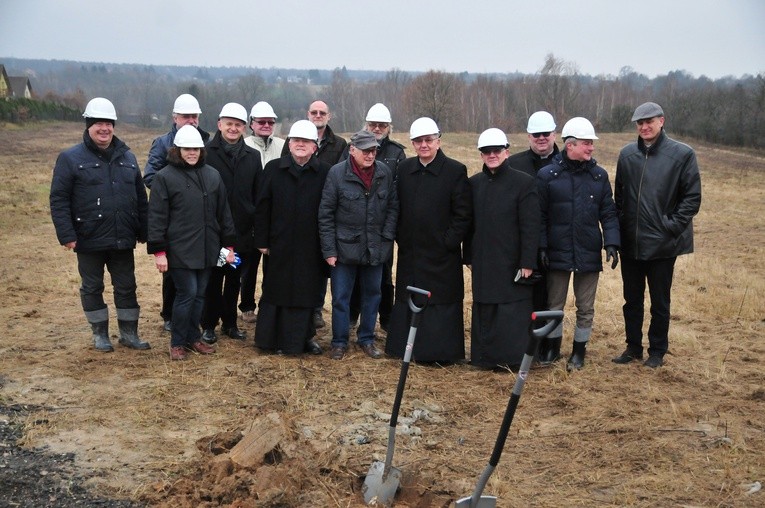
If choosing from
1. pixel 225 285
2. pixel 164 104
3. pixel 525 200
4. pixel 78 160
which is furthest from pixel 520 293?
pixel 164 104

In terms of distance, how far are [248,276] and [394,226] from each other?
6.42 ft

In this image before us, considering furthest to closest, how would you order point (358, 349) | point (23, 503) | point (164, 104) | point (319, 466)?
point (164, 104) < point (358, 349) < point (319, 466) < point (23, 503)

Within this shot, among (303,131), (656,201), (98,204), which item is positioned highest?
(303,131)

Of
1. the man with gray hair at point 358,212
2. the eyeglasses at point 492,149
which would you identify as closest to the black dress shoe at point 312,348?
the man with gray hair at point 358,212

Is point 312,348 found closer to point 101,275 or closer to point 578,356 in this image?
point 101,275

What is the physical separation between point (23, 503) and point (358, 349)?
12.3ft

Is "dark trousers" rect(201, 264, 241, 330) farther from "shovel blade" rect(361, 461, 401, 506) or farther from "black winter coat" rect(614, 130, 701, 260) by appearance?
"black winter coat" rect(614, 130, 701, 260)

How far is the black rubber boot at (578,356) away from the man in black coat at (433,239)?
3.28ft

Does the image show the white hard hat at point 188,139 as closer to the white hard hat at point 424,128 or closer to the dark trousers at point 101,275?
the dark trousers at point 101,275

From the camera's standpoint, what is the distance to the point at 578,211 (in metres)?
7.09

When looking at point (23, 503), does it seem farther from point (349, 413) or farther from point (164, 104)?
point (164, 104)

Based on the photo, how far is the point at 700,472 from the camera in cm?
531

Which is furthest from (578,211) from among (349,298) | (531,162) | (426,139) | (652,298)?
(349,298)

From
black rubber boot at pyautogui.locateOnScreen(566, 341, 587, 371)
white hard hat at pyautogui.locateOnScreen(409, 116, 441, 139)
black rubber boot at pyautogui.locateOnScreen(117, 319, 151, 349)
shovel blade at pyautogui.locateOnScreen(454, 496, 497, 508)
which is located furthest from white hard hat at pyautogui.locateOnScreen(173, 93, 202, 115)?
shovel blade at pyautogui.locateOnScreen(454, 496, 497, 508)
